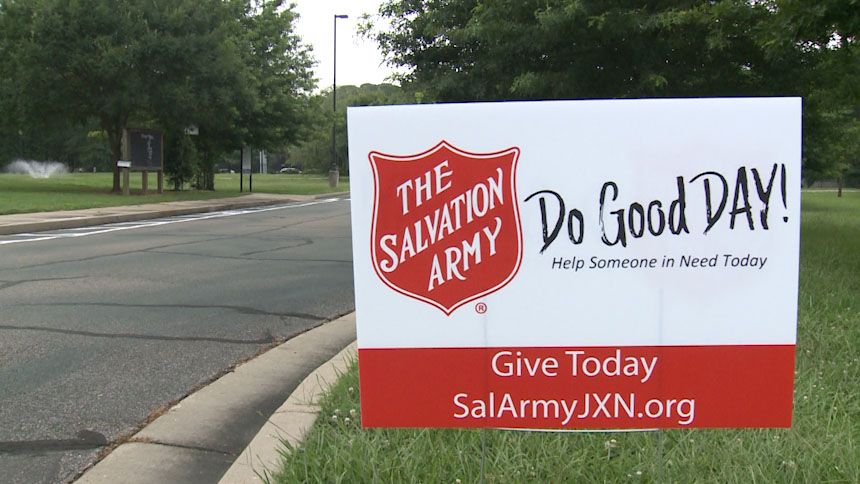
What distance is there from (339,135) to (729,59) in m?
64.4

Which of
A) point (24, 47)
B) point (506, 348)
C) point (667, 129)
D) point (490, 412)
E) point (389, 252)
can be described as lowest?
point (490, 412)

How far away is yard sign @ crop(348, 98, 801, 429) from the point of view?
7.48ft

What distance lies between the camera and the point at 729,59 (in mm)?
9617

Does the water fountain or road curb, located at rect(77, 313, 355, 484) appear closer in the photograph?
road curb, located at rect(77, 313, 355, 484)

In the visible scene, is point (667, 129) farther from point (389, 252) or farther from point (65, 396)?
point (65, 396)

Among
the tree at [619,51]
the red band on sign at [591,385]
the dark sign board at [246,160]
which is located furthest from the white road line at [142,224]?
the dark sign board at [246,160]

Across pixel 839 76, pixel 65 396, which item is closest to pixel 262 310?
pixel 65 396

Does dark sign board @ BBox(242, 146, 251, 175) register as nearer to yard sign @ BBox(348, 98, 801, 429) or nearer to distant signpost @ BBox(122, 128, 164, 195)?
distant signpost @ BBox(122, 128, 164, 195)

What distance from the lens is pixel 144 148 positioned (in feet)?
78.7

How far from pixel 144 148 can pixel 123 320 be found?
1949 centimetres

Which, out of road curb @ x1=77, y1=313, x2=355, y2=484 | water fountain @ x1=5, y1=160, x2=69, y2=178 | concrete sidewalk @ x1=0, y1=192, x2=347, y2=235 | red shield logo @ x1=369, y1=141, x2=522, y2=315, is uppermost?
water fountain @ x1=5, y1=160, x2=69, y2=178

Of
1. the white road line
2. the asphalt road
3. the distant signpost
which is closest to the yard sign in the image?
the asphalt road

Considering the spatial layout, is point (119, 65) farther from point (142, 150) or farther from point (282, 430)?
point (282, 430)

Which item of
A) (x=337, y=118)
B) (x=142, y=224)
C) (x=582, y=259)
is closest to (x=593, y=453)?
(x=582, y=259)
